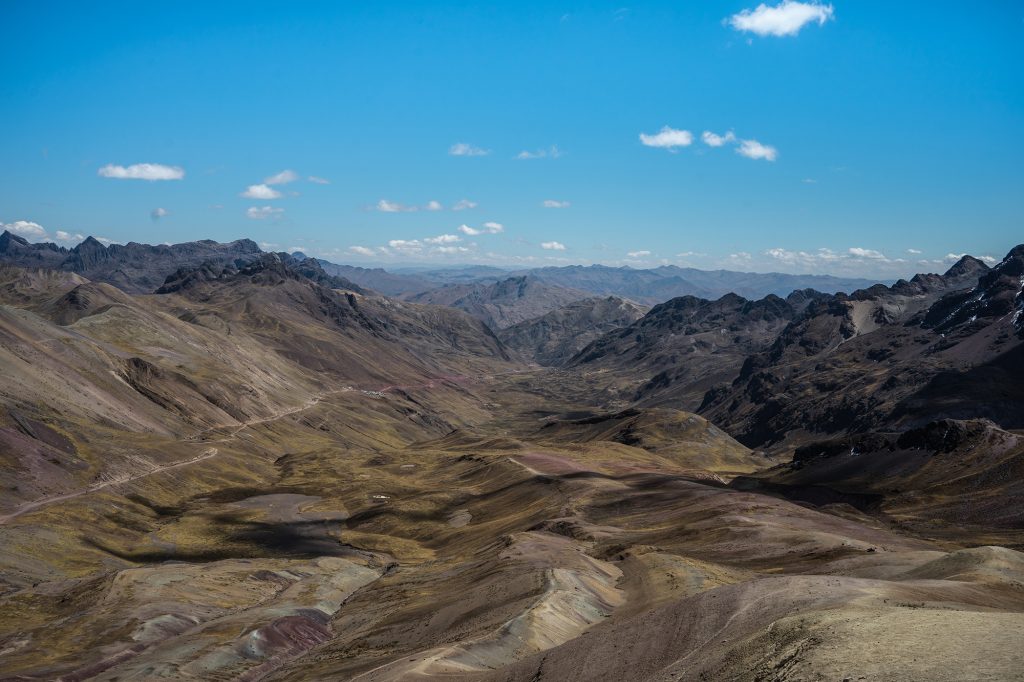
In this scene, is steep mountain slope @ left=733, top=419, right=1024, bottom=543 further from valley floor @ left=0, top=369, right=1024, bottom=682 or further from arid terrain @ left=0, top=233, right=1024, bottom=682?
valley floor @ left=0, top=369, right=1024, bottom=682

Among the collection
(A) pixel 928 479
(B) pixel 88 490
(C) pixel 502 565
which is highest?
(C) pixel 502 565

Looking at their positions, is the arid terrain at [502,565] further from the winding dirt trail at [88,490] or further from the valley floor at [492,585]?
the winding dirt trail at [88,490]

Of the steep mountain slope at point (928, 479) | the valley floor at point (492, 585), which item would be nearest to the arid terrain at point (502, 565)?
the valley floor at point (492, 585)

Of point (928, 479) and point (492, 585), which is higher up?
point (492, 585)

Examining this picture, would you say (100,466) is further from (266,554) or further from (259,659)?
(259,659)

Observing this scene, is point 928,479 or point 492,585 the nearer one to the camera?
A: point 492,585

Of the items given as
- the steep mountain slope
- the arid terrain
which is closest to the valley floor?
the arid terrain

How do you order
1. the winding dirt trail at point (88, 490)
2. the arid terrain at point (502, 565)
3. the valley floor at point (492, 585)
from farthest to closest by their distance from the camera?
the winding dirt trail at point (88, 490)
the arid terrain at point (502, 565)
the valley floor at point (492, 585)

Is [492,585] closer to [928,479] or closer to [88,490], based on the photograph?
[88,490]

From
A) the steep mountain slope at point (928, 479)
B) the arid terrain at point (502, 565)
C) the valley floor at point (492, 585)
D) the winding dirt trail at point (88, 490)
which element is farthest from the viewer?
the steep mountain slope at point (928, 479)

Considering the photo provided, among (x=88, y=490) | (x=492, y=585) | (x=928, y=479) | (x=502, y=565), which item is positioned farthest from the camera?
(x=928, y=479)

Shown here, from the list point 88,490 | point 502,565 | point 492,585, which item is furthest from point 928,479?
point 88,490
